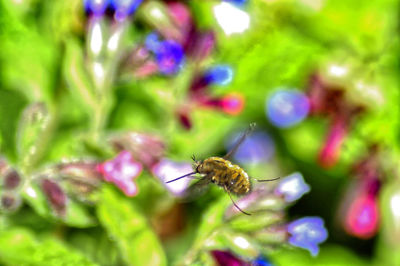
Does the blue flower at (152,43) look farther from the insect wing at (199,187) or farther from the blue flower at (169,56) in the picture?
the insect wing at (199,187)

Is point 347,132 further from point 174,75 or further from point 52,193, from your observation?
point 52,193

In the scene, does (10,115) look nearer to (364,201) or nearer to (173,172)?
(173,172)

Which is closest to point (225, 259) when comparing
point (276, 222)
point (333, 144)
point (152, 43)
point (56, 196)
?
point (276, 222)

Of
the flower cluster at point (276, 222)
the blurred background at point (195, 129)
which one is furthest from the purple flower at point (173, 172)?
the flower cluster at point (276, 222)

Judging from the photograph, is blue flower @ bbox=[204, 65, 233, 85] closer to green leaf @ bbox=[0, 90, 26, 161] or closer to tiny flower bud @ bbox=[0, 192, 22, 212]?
green leaf @ bbox=[0, 90, 26, 161]

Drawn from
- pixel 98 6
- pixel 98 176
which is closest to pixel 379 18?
pixel 98 6
